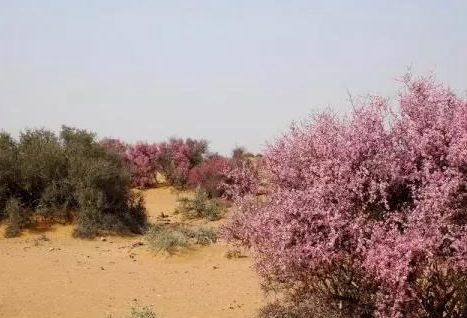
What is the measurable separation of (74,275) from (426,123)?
9641 millimetres

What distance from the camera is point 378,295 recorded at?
5.84 m

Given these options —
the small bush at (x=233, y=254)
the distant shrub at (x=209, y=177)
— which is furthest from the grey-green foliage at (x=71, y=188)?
the distant shrub at (x=209, y=177)

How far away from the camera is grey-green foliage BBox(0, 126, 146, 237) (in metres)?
19.8

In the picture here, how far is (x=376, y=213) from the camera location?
6230 millimetres

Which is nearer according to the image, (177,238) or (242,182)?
(242,182)

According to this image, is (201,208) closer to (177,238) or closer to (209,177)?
(209,177)

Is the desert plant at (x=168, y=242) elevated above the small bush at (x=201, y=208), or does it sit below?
below

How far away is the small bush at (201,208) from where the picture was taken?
2280 cm

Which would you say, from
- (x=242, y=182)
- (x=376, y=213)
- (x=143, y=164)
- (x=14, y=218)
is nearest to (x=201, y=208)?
(x=14, y=218)

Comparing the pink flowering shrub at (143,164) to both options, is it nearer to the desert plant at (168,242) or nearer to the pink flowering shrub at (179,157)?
the pink flowering shrub at (179,157)

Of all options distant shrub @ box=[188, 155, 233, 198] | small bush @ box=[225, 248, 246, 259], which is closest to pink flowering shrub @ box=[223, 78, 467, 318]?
small bush @ box=[225, 248, 246, 259]

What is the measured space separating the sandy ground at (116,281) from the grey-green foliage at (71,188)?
5.02 ft

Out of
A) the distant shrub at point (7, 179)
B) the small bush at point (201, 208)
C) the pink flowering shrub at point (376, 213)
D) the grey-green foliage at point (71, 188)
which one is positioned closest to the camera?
the pink flowering shrub at point (376, 213)

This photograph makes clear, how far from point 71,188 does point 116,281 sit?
8522mm
